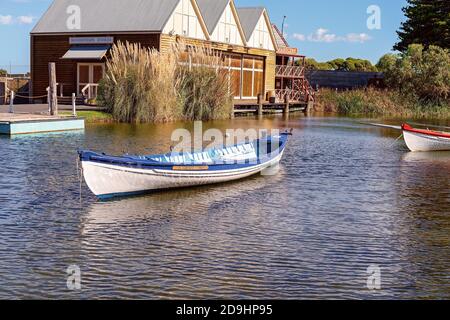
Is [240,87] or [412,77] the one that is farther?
[412,77]

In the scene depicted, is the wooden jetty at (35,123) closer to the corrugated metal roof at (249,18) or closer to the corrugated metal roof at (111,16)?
the corrugated metal roof at (111,16)

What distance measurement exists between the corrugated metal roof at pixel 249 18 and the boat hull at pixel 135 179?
4020 centimetres

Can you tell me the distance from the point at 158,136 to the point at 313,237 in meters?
18.5

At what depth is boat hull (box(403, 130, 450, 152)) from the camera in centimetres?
3011

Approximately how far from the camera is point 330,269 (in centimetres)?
1180

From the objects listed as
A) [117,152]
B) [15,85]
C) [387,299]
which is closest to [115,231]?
[387,299]

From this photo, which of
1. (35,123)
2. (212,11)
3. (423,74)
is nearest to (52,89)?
(35,123)

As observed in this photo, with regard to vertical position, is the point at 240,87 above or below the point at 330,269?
above

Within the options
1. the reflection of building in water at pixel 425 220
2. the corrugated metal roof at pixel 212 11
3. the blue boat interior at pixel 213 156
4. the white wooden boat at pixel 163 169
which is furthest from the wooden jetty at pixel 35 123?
the corrugated metal roof at pixel 212 11

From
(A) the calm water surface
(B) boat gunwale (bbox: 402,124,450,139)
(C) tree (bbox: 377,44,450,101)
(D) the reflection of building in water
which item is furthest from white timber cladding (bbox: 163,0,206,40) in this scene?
(D) the reflection of building in water

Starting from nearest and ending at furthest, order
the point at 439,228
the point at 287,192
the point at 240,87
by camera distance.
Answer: the point at 439,228 → the point at 287,192 → the point at 240,87

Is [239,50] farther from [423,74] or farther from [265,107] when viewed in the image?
[423,74]

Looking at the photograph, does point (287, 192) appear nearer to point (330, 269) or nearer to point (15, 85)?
point (330, 269)

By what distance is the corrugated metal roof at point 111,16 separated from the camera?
4672 cm
